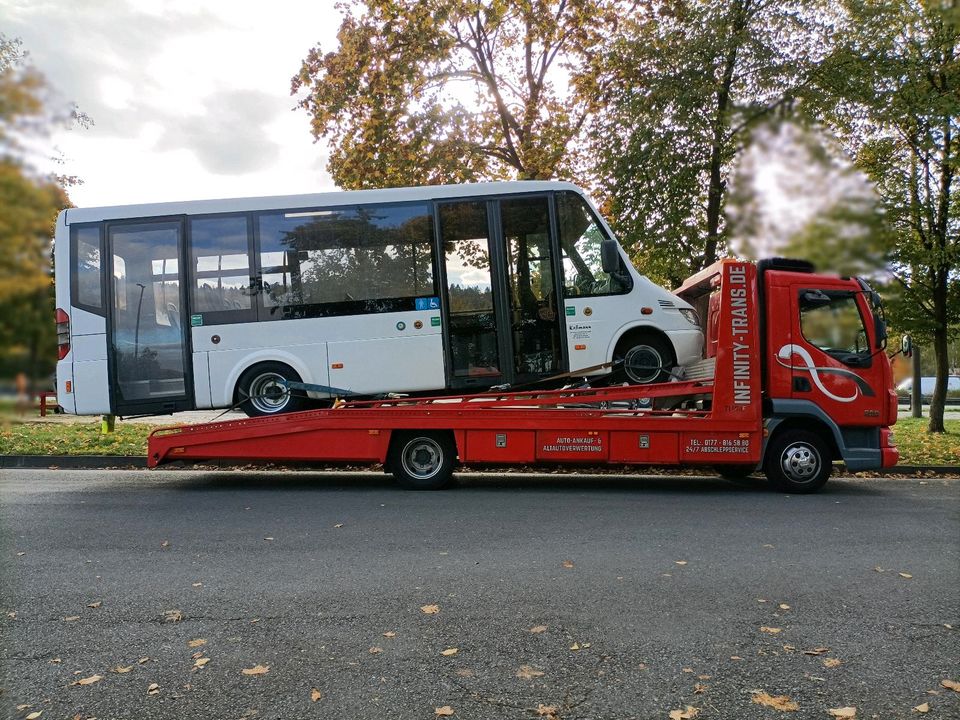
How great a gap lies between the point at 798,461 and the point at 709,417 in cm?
134

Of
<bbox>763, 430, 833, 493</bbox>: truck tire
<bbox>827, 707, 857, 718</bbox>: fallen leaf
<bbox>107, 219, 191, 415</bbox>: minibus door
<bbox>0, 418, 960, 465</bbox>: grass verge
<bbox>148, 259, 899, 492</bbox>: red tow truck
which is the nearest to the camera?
<bbox>827, 707, 857, 718</bbox>: fallen leaf

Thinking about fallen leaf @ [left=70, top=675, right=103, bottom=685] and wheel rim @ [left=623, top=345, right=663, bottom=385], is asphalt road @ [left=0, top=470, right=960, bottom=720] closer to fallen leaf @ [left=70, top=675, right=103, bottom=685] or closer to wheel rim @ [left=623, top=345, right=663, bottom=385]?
fallen leaf @ [left=70, top=675, right=103, bottom=685]

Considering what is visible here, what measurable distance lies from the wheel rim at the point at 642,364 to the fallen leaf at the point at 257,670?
6158 mm

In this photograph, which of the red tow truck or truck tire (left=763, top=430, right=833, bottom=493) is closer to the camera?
the red tow truck

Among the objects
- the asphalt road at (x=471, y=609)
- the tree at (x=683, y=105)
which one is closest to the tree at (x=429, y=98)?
the tree at (x=683, y=105)

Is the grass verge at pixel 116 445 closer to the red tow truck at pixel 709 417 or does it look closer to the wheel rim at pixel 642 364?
the red tow truck at pixel 709 417

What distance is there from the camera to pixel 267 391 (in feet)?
29.4

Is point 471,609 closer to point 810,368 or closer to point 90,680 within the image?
point 90,680

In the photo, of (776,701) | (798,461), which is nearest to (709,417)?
(798,461)

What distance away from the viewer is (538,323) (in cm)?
890

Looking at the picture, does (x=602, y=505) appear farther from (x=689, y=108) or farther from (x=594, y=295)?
(x=689, y=108)

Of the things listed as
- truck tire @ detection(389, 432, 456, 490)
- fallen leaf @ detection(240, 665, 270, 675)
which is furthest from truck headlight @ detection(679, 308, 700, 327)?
fallen leaf @ detection(240, 665, 270, 675)

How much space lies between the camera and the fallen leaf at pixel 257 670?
12.3ft

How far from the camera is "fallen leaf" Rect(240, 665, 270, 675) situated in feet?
12.3
